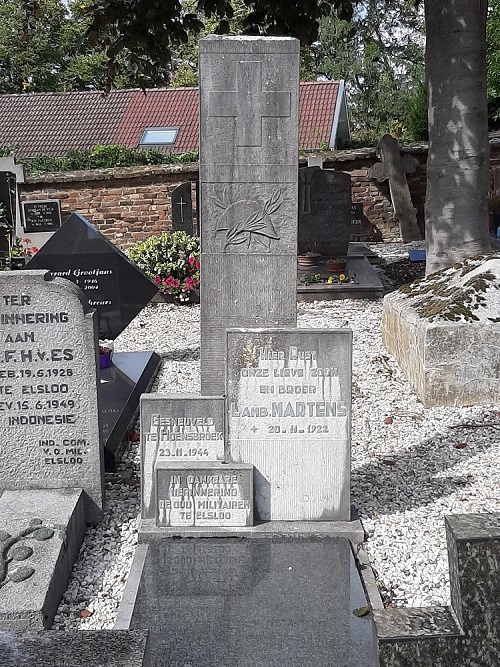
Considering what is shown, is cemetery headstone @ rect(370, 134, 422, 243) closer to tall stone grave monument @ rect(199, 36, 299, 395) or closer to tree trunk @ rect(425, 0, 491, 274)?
tree trunk @ rect(425, 0, 491, 274)

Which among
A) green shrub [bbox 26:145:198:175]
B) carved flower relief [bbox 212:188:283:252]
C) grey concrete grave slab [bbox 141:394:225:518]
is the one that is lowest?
grey concrete grave slab [bbox 141:394:225:518]

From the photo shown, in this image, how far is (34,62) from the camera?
33750mm

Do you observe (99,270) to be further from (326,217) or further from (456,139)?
(326,217)

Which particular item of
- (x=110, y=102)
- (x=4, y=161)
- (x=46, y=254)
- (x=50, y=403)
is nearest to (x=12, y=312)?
(x=50, y=403)

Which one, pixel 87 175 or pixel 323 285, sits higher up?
pixel 87 175

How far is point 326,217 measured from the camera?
12.8 meters

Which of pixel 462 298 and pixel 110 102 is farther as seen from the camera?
pixel 110 102

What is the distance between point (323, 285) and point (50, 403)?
669 centimetres

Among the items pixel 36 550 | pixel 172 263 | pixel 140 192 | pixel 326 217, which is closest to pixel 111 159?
pixel 140 192

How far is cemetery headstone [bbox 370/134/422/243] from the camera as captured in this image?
16.4 meters

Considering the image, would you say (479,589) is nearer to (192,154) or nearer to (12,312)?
(12,312)

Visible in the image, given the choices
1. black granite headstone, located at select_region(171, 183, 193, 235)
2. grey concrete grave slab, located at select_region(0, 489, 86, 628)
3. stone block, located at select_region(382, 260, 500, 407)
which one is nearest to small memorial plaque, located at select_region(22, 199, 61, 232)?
black granite headstone, located at select_region(171, 183, 193, 235)

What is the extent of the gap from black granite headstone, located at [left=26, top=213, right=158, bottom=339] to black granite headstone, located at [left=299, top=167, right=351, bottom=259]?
5718 mm

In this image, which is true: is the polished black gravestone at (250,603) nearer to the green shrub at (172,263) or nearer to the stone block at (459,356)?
the stone block at (459,356)
